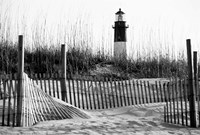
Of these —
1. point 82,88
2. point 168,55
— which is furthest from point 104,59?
point 82,88

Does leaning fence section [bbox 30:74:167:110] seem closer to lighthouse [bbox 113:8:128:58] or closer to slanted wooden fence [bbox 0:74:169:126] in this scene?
slanted wooden fence [bbox 0:74:169:126]

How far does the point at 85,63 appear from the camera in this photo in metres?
9.21

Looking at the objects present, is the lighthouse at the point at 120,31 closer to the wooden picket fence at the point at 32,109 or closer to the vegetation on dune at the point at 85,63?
the vegetation on dune at the point at 85,63

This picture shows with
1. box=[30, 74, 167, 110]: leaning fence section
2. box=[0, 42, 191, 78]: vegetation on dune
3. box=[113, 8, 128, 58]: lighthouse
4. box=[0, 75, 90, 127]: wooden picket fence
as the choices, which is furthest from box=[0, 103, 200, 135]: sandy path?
box=[113, 8, 128, 58]: lighthouse

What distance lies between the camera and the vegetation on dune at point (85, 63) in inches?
335

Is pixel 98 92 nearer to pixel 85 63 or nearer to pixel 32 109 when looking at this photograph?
pixel 32 109

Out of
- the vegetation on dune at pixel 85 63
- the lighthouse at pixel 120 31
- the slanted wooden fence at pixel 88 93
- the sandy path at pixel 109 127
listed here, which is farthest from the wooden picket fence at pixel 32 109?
the lighthouse at pixel 120 31

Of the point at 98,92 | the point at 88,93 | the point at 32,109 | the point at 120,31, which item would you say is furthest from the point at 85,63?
the point at 120,31

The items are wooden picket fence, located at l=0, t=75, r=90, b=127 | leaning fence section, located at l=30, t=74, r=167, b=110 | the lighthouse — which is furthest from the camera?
the lighthouse

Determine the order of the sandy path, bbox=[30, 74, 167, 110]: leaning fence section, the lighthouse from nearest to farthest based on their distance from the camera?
the sandy path → bbox=[30, 74, 167, 110]: leaning fence section → the lighthouse

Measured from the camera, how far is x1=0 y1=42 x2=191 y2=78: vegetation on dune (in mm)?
8516

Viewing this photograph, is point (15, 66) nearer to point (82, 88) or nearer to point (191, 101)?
point (82, 88)

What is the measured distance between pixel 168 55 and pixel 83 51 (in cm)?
269

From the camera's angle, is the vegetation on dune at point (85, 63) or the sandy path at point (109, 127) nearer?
the sandy path at point (109, 127)
